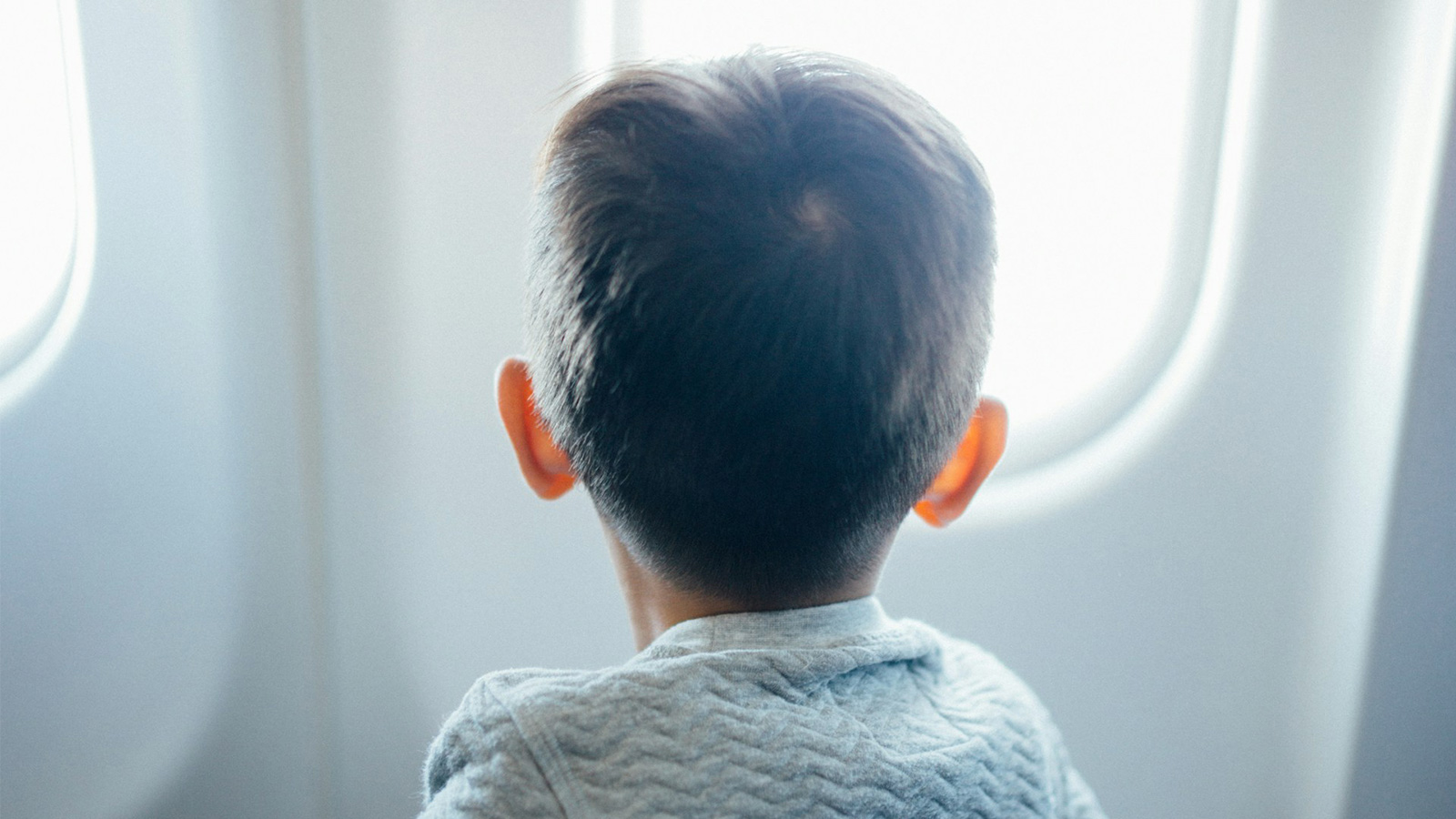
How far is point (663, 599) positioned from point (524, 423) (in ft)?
0.42

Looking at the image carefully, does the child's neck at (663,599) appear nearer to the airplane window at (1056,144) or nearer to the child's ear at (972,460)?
the child's ear at (972,460)

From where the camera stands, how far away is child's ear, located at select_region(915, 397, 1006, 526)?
0.64m

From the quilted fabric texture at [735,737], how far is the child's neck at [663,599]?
0.01 meters

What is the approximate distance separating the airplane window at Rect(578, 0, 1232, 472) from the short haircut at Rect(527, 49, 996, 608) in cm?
36

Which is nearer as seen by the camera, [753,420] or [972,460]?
[753,420]

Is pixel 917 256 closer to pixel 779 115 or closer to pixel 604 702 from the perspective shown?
pixel 779 115

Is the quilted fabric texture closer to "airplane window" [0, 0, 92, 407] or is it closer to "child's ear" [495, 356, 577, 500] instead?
"child's ear" [495, 356, 577, 500]

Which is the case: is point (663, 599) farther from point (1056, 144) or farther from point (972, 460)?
point (1056, 144)

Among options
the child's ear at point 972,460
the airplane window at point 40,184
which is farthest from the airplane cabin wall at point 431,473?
the child's ear at point 972,460

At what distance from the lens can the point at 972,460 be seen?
2.12 feet

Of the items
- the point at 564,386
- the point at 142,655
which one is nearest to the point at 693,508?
the point at 564,386

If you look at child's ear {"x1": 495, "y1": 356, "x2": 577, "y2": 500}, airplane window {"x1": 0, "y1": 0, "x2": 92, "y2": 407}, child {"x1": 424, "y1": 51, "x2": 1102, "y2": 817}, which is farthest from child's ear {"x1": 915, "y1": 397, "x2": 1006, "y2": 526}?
airplane window {"x1": 0, "y1": 0, "x2": 92, "y2": 407}

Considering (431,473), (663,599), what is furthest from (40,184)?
(663,599)

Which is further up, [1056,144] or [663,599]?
[1056,144]
